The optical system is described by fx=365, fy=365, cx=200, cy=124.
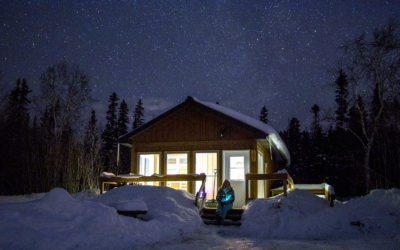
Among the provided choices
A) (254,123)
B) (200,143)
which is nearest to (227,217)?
(200,143)

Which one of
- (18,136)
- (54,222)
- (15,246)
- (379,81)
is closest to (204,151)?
(54,222)

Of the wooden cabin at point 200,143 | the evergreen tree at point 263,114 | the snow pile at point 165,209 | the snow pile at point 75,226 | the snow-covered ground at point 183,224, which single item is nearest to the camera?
the snow pile at point 75,226

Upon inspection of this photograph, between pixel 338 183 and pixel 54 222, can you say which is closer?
pixel 54 222

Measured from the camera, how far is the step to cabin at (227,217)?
1130cm

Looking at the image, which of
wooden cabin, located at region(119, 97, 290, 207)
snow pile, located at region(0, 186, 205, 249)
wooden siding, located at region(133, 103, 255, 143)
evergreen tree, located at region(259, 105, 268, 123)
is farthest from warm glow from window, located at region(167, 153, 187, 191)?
evergreen tree, located at region(259, 105, 268, 123)

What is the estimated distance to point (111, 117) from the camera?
5288 cm

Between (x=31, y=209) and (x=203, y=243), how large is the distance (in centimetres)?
371

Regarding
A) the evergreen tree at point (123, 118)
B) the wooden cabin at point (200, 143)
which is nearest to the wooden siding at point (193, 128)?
the wooden cabin at point (200, 143)

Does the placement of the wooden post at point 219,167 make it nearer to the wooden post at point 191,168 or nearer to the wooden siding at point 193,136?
the wooden siding at point 193,136

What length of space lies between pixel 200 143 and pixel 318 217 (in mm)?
7261

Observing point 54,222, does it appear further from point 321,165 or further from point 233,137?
point 321,165

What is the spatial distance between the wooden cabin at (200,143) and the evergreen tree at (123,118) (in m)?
35.3

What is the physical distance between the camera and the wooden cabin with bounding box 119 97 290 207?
15961 mm

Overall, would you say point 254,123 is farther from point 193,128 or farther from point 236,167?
point 193,128
